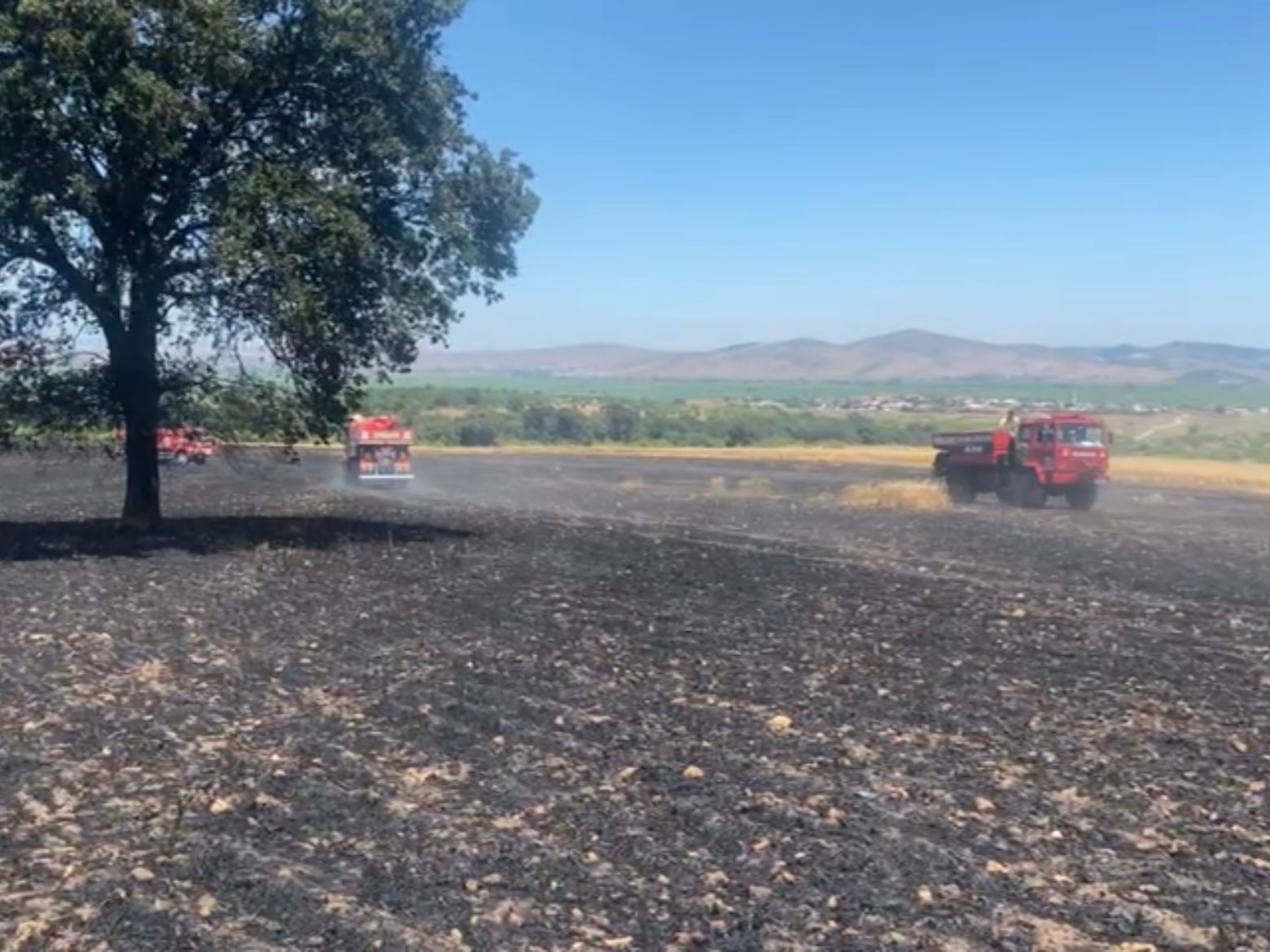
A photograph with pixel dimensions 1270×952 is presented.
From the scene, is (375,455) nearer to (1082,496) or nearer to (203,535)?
(203,535)

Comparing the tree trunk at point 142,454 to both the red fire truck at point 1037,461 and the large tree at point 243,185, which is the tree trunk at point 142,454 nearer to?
the large tree at point 243,185

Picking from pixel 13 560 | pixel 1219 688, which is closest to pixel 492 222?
pixel 13 560

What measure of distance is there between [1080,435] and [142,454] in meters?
28.0

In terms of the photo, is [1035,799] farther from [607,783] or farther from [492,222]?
[492,222]

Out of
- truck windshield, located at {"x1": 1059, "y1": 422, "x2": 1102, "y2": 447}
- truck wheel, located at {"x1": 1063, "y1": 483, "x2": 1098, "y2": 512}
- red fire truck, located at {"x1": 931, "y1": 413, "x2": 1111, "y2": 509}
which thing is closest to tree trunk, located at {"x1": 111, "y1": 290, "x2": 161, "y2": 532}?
red fire truck, located at {"x1": 931, "y1": 413, "x2": 1111, "y2": 509}

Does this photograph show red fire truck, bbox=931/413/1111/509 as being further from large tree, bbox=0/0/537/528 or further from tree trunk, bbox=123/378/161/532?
tree trunk, bbox=123/378/161/532

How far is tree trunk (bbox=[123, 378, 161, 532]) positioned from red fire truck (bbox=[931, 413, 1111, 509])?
85.4ft

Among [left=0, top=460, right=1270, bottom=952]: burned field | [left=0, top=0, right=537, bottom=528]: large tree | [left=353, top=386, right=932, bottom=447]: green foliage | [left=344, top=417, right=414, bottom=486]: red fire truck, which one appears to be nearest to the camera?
[left=0, top=460, right=1270, bottom=952]: burned field

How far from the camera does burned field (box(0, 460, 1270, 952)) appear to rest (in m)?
8.34

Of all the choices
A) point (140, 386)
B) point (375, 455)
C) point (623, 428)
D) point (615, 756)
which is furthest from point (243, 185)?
point (623, 428)

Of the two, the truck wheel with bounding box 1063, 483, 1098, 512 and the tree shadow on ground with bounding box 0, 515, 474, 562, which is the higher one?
the tree shadow on ground with bounding box 0, 515, 474, 562

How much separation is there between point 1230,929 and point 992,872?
4.56ft

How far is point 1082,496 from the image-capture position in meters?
44.6

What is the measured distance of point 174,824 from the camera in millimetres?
9680
